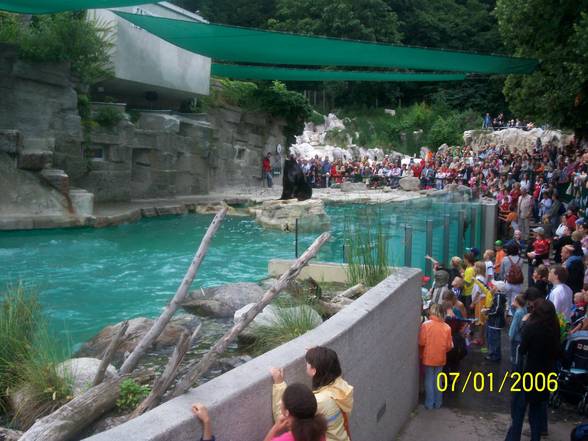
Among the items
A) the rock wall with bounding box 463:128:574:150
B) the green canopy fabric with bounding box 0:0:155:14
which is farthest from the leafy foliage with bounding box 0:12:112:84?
the rock wall with bounding box 463:128:574:150

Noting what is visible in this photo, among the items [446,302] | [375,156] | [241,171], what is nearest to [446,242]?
[446,302]

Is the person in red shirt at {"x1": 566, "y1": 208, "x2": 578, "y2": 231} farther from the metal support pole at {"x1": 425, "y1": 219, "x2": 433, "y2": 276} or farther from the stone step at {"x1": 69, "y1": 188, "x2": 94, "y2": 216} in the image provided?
the stone step at {"x1": 69, "y1": 188, "x2": 94, "y2": 216}

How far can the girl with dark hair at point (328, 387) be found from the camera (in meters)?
2.69

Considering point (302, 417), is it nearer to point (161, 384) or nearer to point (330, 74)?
point (161, 384)

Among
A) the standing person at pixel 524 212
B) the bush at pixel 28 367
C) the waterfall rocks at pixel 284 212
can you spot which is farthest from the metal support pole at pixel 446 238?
the bush at pixel 28 367

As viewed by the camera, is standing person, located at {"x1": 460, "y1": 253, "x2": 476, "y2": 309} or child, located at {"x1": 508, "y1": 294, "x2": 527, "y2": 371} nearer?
child, located at {"x1": 508, "y1": 294, "x2": 527, "y2": 371}

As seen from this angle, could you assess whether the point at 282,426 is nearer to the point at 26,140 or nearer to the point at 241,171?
the point at 26,140

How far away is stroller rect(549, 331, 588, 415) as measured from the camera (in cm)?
511

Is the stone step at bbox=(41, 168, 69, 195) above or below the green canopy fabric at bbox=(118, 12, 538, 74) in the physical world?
below

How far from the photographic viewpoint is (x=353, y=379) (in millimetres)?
3729

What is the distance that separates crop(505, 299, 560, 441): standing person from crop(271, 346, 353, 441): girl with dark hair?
1.93 m

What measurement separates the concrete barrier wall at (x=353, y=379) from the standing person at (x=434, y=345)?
0.32ft

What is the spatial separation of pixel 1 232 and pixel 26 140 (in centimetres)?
233
